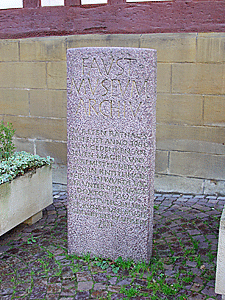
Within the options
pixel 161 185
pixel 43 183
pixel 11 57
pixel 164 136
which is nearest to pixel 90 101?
pixel 43 183

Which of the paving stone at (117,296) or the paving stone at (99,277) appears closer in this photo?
the paving stone at (117,296)

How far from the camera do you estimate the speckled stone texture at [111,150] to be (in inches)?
106

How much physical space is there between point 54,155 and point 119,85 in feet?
9.12

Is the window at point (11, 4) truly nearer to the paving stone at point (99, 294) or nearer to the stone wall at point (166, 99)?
the stone wall at point (166, 99)

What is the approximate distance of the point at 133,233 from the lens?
2963 millimetres

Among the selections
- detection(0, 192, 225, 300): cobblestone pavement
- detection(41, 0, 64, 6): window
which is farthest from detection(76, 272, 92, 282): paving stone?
detection(41, 0, 64, 6): window

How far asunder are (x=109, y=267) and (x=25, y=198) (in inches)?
49.3

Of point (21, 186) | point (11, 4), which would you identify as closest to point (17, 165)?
point (21, 186)

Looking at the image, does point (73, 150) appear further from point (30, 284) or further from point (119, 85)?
point (30, 284)

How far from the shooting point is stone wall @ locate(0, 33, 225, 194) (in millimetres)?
4387

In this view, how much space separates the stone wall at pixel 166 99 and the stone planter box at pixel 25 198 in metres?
1.26

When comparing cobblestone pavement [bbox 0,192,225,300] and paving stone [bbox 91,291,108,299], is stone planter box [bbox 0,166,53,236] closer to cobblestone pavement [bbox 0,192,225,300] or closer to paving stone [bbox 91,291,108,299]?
cobblestone pavement [bbox 0,192,225,300]

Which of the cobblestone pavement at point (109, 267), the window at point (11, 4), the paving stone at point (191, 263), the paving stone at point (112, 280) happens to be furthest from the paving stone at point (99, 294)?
the window at point (11, 4)

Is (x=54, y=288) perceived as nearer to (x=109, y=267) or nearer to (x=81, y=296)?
(x=81, y=296)
